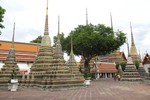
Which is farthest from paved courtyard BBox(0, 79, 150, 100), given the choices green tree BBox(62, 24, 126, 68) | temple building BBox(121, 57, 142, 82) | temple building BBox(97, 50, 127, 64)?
temple building BBox(97, 50, 127, 64)

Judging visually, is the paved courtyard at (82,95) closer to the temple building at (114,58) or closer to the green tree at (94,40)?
the green tree at (94,40)

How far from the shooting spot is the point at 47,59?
82.0ft

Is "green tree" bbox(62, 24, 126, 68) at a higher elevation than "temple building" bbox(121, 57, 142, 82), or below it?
higher

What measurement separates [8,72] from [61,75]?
31.8 feet

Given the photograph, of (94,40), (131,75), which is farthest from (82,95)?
(94,40)

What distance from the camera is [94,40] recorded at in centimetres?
3419

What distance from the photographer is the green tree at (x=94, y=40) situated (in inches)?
1351

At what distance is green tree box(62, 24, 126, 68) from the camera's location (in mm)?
34312

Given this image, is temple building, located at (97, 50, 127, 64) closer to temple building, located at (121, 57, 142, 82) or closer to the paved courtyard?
temple building, located at (121, 57, 142, 82)

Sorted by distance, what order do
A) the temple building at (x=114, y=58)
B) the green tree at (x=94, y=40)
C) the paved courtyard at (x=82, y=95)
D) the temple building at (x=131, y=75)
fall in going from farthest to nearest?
the temple building at (x=114, y=58) → the green tree at (x=94, y=40) → the temple building at (x=131, y=75) → the paved courtyard at (x=82, y=95)

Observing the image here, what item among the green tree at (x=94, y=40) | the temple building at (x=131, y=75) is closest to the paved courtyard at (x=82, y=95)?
the temple building at (x=131, y=75)

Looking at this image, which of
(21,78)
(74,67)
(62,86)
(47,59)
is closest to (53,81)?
(62,86)

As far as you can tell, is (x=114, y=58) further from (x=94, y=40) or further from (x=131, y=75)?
(x=131, y=75)

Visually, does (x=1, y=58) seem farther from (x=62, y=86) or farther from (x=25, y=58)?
(x=62, y=86)
